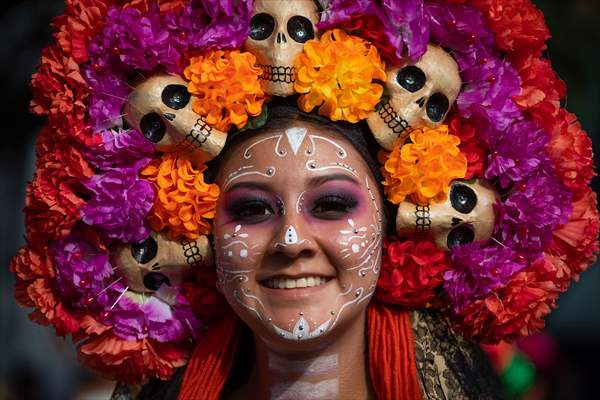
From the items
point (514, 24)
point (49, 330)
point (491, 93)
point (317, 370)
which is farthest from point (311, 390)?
point (49, 330)

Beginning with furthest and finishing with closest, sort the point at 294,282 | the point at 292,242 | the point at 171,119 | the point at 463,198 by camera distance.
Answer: the point at 463,198 → the point at 171,119 → the point at 294,282 → the point at 292,242

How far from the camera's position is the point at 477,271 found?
4.41m

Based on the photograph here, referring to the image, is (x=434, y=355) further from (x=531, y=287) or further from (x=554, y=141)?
(x=554, y=141)

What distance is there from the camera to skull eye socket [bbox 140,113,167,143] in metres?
4.40

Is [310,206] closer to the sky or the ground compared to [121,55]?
closer to the ground

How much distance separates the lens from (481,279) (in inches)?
174

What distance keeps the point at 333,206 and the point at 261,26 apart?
80 centimetres

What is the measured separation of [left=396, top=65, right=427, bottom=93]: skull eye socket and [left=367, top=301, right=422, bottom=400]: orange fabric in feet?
3.25

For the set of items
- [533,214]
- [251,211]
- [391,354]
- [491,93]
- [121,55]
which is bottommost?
[391,354]

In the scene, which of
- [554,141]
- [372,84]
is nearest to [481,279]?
[554,141]

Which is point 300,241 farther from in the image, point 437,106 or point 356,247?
point 437,106

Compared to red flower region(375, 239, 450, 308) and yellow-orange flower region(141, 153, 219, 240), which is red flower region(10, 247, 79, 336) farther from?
red flower region(375, 239, 450, 308)

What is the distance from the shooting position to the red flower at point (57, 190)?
14.5ft

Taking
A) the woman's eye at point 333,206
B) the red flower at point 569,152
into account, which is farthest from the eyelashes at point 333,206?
the red flower at point 569,152
